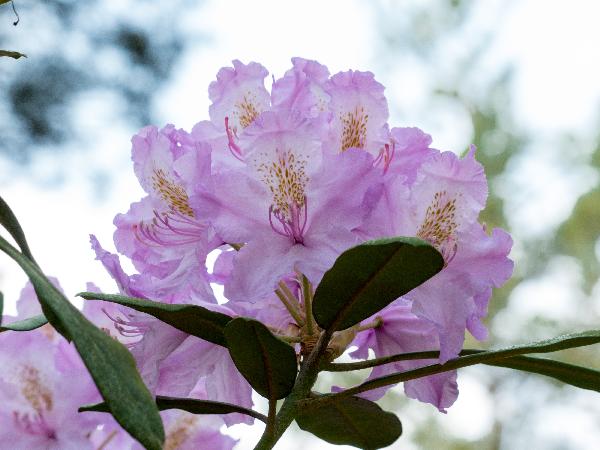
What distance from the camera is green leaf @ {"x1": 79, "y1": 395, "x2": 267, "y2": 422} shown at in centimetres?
54

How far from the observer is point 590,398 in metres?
6.75

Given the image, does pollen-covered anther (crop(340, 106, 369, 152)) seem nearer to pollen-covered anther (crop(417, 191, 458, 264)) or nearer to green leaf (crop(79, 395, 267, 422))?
pollen-covered anther (crop(417, 191, 458, 264))

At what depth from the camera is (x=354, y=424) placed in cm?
63

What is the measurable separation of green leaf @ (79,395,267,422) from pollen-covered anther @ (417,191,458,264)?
16 cm

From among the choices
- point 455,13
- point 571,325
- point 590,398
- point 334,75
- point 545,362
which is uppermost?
point 455,13

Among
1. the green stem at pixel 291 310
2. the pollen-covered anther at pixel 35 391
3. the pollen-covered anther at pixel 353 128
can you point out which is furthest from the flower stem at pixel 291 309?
the pollen-covered anther at pixel 35 391

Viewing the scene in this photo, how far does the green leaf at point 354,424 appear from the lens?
24.3 inches

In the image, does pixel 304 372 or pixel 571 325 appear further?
pixel 571 325

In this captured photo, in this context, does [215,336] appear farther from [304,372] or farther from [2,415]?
[2,415]

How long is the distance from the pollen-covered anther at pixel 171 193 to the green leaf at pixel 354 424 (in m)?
0.17

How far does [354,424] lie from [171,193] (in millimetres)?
219

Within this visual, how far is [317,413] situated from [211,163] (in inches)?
7.9

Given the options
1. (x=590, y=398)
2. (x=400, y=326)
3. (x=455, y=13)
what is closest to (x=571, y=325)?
(x=590, y=398)

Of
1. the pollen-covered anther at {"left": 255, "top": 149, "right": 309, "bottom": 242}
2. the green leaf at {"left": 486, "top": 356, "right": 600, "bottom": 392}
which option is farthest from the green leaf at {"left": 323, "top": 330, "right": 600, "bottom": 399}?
the pollen-covered anther at {"left": 255, "top": 149, "right": 309, "bottom": 242}
